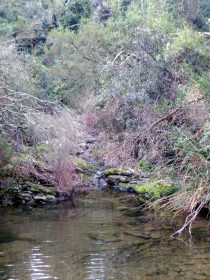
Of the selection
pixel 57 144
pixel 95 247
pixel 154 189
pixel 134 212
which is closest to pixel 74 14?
pixel 57 144

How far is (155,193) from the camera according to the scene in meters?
14.5

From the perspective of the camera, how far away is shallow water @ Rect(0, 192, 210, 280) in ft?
28.6

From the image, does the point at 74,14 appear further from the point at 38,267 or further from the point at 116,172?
the point at 38,267

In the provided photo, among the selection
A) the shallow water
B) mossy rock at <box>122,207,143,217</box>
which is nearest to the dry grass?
Answer: the shallow water

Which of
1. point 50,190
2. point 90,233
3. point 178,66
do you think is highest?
point 178,66

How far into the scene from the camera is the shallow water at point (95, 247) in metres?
8.70

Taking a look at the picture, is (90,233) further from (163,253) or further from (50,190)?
(50,190)

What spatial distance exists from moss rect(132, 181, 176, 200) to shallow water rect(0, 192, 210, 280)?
1.33m

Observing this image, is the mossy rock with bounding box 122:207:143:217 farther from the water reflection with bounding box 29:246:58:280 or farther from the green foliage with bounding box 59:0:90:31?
the green foliage with bounding box 59:0:90:31

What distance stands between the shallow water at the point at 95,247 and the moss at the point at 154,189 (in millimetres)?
1325

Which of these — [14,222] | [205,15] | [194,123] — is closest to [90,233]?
[14,222]

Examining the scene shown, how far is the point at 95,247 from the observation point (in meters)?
10.2

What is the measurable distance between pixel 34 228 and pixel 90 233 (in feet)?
5.03

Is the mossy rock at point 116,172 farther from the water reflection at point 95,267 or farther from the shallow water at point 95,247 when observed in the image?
the water reflection at point 95,267
